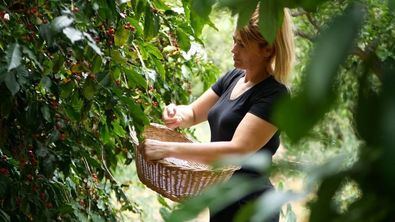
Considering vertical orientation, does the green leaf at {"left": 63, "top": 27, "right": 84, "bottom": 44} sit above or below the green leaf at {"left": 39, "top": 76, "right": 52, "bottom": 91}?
above

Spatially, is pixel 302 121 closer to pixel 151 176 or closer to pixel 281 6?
pixel 281 6

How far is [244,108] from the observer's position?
1678 millimetres

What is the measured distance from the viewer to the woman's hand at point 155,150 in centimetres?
145

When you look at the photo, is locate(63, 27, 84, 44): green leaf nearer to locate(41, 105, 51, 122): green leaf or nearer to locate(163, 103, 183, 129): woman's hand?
locate(41, 105, 51, 122): green leaf

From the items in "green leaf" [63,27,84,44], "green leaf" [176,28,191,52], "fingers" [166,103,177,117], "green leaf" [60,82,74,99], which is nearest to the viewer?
"green leaf" [63,27,84,44]

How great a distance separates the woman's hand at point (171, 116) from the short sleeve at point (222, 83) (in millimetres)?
157

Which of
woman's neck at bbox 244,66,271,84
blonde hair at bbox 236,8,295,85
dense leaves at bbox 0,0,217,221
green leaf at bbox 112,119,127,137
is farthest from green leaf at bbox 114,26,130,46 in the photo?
woman's neck at bbox 244,66,271,84

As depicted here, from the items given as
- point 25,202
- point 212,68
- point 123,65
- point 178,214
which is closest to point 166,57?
point 212,68

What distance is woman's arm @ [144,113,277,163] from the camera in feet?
4.79

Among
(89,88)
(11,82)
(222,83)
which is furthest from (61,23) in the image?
(222,83)

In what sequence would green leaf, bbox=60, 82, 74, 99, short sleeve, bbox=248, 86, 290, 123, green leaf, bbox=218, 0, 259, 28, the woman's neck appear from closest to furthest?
green leaf, bbox=218, 0, 259, 28
green leaf, bbox=60, 82, 74, 99
short sleeve, bbox=248, 86, 290, 123
the woman's neck

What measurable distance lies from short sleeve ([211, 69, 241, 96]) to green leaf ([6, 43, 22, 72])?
1.05 m

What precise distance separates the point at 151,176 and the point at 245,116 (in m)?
0.29

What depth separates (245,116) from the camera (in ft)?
5.22
